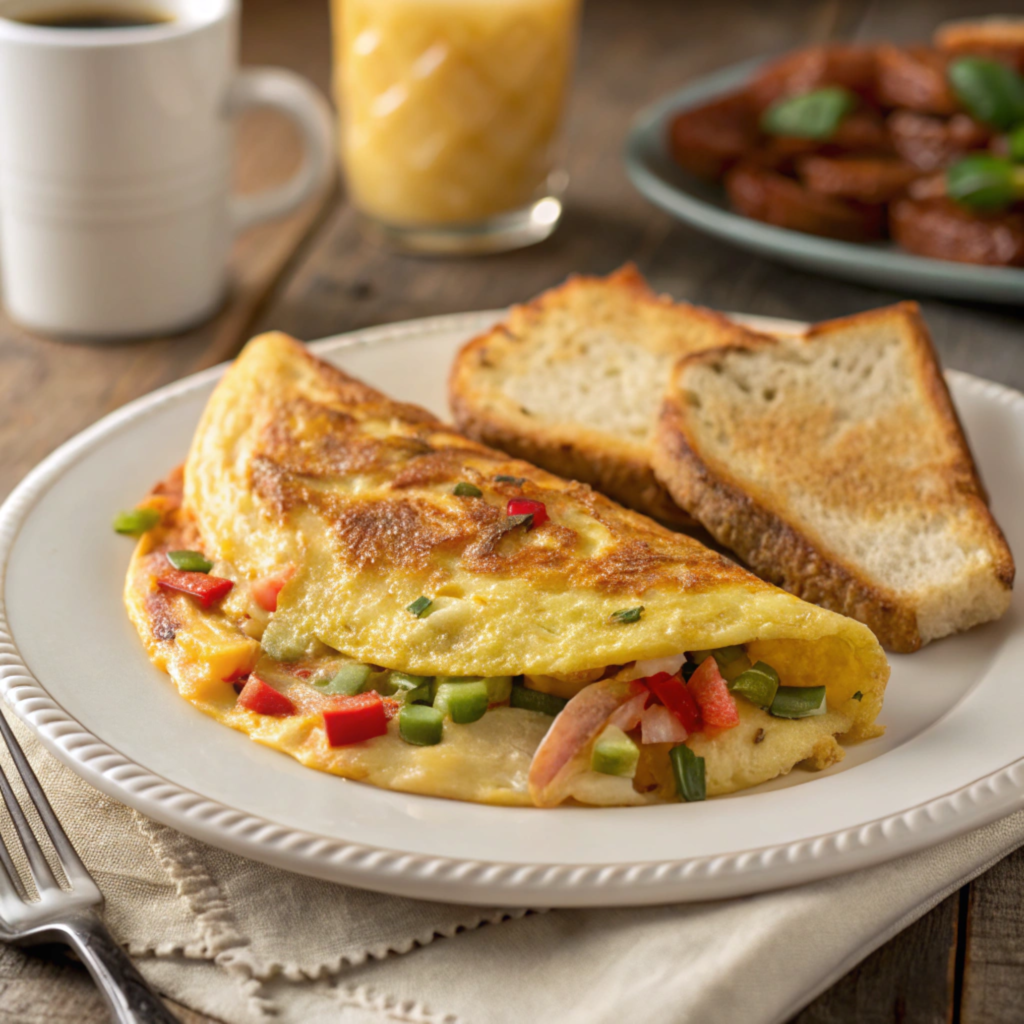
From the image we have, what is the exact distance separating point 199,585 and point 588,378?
128 centimetres

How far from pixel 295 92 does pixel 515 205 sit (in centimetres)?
90

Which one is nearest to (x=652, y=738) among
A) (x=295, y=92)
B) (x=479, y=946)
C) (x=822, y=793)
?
(x=822, y=793)

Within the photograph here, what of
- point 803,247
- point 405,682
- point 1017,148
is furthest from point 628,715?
point 1017,148

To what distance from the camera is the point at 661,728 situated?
2.08m

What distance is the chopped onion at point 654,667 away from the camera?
2156 mm

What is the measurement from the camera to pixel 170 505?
286cm

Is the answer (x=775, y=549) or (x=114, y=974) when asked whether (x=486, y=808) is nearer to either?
(x=114, y=974)

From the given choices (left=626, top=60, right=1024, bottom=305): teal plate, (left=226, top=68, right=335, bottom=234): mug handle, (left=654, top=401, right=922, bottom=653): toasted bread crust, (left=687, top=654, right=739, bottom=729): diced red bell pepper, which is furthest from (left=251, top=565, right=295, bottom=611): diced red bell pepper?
(left=626, top=60, right=1024, bottom=305): teal plate

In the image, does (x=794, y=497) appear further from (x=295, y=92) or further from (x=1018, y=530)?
(x=295, y=92)

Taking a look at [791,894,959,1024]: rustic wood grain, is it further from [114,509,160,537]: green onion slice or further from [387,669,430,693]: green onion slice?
[114,509,160,537]: green onion slice

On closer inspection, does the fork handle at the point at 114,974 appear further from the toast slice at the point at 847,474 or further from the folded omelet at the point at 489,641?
the toast slice at the point at 847,474

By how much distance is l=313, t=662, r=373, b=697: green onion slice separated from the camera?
2225 millimetres

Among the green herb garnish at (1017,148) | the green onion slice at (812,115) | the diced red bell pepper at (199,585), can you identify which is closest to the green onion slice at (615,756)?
the diced red bell pepper at (199,585)

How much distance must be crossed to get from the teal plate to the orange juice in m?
0.43
